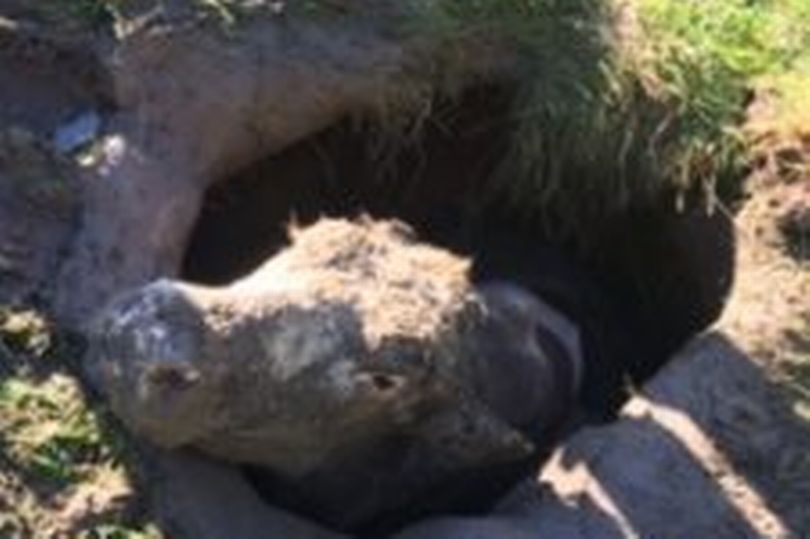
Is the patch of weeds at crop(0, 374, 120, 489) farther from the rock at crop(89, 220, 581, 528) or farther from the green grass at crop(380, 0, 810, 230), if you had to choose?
the green grass at crop(380, 0, 810, 230)

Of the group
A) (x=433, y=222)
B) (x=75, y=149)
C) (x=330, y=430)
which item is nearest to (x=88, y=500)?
(x=330, y=430)

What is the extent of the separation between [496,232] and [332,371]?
1232mm

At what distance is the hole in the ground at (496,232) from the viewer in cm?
406

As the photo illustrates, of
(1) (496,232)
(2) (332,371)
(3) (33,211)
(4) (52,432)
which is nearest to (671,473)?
(2) (332,371)

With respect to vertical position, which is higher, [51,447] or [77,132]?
[77,132]

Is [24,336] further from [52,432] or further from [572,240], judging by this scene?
[572,240]

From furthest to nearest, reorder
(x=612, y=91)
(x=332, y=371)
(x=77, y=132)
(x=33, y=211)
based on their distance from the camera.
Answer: (x=612, y=91) < (x=77, y=132) < (x=33, y=211) < (x=332, y=371)

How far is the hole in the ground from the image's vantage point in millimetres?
4059

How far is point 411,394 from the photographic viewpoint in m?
3.20

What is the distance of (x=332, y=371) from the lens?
311 centimetres

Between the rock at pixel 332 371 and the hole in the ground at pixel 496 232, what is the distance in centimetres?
63

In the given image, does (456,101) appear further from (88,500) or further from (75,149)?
(88,500)

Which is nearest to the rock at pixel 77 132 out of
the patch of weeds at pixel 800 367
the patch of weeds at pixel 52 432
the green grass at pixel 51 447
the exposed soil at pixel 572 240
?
the exposed soil at pixel 572 240

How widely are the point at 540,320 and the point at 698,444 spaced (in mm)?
413
